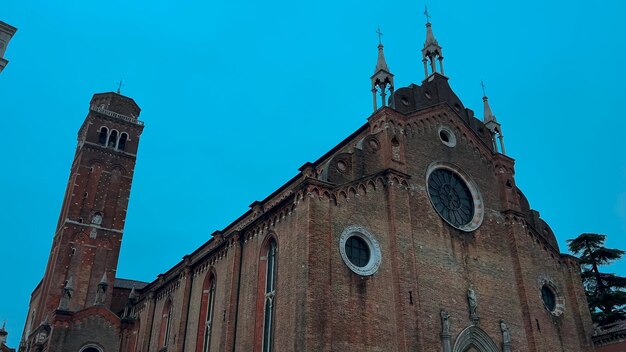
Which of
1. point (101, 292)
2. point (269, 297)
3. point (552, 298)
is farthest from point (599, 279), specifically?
point (101, 292)

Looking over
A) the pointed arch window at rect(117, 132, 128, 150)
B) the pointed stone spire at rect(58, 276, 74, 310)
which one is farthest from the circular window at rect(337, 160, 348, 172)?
the pointed arch window at rect(117, 132, 128, 150)

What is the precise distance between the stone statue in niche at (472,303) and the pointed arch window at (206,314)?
11591mm

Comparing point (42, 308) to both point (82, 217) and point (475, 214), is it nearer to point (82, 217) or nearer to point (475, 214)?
point (82, 217)

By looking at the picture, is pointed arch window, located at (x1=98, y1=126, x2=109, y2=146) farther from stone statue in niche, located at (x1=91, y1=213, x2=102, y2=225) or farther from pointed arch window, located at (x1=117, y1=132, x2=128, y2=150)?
stone statue in niche, located at (x1=91, y1=213, x2=102, y2=225)

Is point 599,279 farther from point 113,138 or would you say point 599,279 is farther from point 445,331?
point 113,138

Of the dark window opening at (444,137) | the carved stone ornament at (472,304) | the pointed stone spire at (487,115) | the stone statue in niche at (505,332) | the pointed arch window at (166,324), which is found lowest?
the stone statue in niche at (505,332)

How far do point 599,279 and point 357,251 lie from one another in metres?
23.4

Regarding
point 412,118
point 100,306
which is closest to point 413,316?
point 412,118

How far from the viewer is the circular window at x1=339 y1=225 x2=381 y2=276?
64.1ft

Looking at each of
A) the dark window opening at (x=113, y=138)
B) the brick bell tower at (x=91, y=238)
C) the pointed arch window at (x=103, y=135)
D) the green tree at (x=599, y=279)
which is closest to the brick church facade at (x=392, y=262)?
the brick bell tower at (x=91, y=238)

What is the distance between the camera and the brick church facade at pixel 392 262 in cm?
1900

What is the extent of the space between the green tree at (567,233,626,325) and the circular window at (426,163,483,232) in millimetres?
15081

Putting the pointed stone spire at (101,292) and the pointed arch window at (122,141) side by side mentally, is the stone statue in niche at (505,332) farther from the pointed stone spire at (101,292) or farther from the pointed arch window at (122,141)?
the pointed arch window at (122,141)

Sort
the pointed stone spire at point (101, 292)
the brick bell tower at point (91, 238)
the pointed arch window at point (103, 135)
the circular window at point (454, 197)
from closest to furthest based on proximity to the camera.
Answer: the circular window at point (454, 197)
the brick bell tower at point (91, 238)
the pointed stone spire at point (101, 292)
the pointed arch window at point (103, 135)
